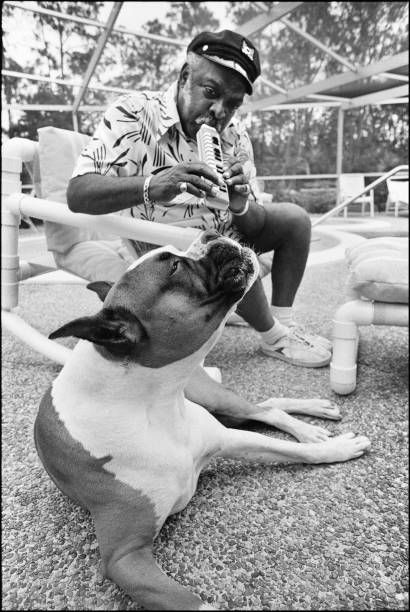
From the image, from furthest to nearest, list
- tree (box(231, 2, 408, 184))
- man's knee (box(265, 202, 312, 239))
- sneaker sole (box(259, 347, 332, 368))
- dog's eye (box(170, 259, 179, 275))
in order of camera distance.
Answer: tree (box(231, 2, 408, 184)) → sneaker sole (box(259, 347, 332, 368)) → man's knee (box(265, 202, 312, 239)) → dog's eye (box(170, 259, 179, 275))

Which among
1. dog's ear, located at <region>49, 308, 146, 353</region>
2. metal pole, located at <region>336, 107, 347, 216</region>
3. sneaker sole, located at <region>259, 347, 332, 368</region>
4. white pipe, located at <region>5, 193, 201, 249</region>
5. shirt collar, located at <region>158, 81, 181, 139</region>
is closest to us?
dog's ear, located at <region>49, 308, 146, 353</region>

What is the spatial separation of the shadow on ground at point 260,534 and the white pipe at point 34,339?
30cm

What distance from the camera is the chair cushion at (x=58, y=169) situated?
1.51 metres

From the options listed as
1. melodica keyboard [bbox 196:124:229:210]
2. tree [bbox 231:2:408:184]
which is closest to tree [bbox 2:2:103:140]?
melodica keyboard [bbox 196:124:229:210]

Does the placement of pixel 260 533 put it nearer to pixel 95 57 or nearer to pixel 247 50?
pixel 247 50

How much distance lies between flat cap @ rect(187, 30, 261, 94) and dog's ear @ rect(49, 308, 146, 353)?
65 cm

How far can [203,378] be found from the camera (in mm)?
1188

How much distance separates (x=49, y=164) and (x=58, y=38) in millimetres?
392

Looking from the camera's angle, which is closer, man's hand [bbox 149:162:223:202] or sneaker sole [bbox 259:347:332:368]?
man's hand [bbox 149:162:223:202]

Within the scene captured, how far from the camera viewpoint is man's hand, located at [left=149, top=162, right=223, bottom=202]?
0.90m

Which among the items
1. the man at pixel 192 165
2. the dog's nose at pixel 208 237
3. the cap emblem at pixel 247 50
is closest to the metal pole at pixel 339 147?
the man at pixel 192 165

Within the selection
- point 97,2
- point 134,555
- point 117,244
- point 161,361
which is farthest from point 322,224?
point 134,555

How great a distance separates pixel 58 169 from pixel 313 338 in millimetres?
1102

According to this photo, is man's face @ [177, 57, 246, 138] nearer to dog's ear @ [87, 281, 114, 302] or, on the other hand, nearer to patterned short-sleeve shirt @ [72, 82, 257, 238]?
patterned short-sleeve shirt @ [72, 82, 257, 238]
